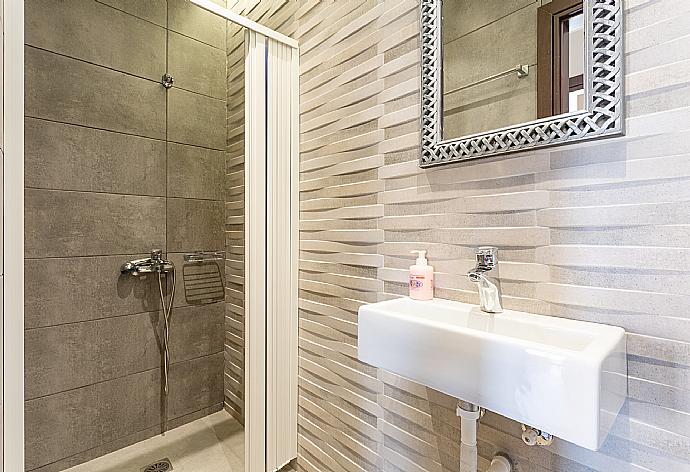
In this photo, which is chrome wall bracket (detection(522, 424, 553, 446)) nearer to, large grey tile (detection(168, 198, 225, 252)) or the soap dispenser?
the soap dispenser

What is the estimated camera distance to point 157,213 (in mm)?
1391

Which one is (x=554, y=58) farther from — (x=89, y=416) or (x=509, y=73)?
(x=89, y=416)

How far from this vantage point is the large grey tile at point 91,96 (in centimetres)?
121

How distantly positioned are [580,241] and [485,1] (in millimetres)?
650

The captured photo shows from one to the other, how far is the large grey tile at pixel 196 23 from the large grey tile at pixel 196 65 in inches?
0.8

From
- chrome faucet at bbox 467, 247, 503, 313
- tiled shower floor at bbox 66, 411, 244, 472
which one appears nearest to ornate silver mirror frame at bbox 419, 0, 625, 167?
chrome faucet at bbox 467, 247, 503, 313

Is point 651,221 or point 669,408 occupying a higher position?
point 651,221

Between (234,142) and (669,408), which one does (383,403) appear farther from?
(234,142)

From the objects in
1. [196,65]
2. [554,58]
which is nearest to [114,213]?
[196,65]

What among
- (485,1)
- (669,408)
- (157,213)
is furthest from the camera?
(157,213)

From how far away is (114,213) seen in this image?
1.34 m

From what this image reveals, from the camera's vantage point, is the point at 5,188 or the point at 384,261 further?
the point at 384,261

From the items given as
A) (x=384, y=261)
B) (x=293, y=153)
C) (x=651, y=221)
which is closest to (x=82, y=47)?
(x=293, y=153)

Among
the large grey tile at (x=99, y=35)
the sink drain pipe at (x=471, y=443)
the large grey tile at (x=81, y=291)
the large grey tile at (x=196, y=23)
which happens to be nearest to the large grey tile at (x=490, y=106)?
the sink drain pipe at (x=471, y=443)
